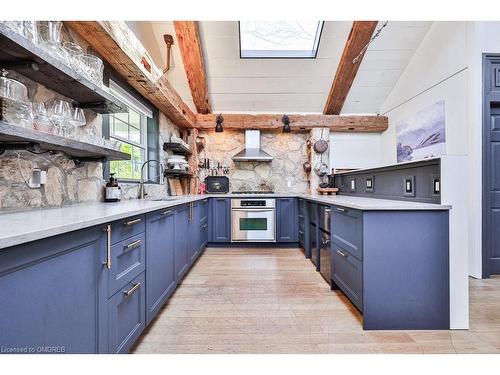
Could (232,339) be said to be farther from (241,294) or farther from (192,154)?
(192,154)

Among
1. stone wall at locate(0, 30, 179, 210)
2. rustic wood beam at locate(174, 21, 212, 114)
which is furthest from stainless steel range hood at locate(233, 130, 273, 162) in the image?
stone wall at locate(0, 30, 179, 210)

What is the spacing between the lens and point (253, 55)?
13.4 feet

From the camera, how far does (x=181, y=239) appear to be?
257 centimetres

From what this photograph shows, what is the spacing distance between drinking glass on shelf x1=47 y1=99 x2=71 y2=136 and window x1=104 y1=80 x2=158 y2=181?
2.18 feet

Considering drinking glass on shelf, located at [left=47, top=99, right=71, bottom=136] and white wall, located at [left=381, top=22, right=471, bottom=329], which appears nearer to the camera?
drinking glass on shelf, located at [left=47, top=99, right=71, bottom=136]

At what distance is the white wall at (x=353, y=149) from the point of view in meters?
5.11

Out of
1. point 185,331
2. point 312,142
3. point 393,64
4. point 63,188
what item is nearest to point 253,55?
point 312,142

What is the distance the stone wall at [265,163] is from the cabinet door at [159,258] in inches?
113

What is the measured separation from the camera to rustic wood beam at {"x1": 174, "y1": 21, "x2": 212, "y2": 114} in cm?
334

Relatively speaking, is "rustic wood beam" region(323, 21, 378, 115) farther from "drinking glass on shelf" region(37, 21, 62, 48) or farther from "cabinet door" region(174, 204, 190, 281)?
"drinking glass on shelf" region(37, 21, 62, 48)

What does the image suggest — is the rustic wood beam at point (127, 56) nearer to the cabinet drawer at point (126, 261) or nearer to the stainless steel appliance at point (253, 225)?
the cabinet drawer at point (126, 261)

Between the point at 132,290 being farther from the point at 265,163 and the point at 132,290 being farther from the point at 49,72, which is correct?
the point at 265,163

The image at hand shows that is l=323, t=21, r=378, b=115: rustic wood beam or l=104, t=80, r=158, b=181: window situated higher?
l=323, t=21, r=378, b=115: rustic wood beam
